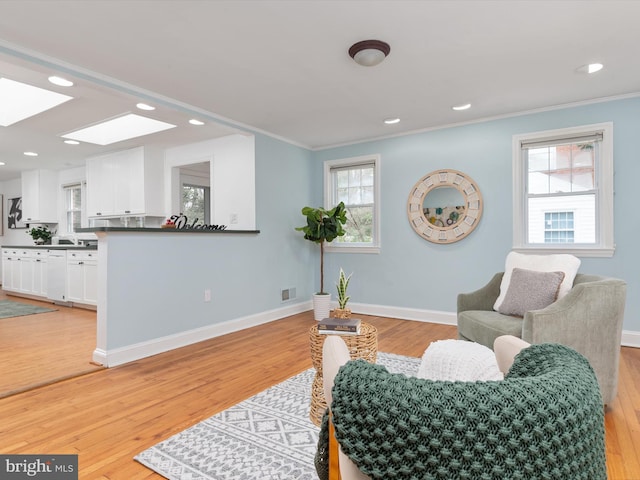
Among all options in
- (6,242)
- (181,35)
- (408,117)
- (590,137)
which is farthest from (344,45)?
(6,242)

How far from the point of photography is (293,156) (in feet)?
16.1

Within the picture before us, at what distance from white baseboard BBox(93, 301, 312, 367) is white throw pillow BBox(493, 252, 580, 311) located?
8.37 feet

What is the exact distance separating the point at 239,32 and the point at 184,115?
1.51 meters

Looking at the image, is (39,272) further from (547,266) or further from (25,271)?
(547,266)

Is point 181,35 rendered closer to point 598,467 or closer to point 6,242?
point 598,467

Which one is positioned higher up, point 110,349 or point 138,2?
point 138,2

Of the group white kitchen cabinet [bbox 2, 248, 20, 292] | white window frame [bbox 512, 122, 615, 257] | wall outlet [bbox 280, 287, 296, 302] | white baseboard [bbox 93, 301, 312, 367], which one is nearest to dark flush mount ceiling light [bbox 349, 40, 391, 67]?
white window frame [bbox 512, 122, 615, 257]

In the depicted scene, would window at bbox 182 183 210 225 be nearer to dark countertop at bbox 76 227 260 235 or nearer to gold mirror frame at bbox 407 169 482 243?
dark countertop at bbox 76 227 260 235

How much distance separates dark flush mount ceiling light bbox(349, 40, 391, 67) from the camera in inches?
94.3

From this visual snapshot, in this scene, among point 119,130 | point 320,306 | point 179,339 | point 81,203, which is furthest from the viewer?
point 81,203

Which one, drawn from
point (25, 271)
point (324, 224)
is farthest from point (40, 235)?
point (324, 224)

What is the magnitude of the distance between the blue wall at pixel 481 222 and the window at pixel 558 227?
33 cm

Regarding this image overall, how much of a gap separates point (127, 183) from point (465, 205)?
4.50 m

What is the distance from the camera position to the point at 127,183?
16.9 feet
